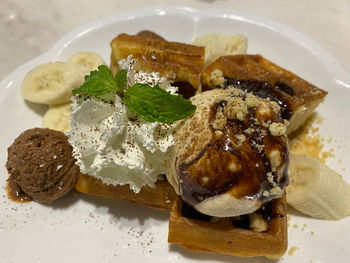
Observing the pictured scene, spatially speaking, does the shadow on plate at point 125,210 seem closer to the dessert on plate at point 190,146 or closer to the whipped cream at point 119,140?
the dessert on plate at point 190,146

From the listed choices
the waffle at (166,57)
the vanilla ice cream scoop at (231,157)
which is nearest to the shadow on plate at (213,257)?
the vanilla ice cream scoop at (231,157)

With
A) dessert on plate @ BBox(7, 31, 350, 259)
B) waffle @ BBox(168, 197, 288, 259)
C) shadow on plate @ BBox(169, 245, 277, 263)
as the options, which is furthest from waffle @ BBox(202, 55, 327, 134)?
shadow on plate @ BBox(169, 245, 277, 263)

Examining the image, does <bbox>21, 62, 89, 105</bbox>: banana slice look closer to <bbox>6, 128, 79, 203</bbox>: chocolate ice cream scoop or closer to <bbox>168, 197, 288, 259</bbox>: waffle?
<bbox>6, 128, 79, 203</bbox>: chocolate ice cream scoop

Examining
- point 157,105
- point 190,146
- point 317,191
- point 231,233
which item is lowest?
point 231,233

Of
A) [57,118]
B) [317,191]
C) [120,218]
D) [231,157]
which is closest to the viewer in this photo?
[231,157]

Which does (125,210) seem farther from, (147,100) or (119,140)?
(147,100)

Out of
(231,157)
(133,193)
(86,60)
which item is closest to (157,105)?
(231,157)
